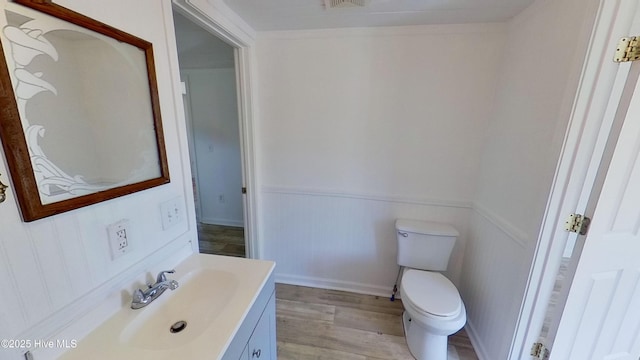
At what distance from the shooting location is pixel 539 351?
1288mm

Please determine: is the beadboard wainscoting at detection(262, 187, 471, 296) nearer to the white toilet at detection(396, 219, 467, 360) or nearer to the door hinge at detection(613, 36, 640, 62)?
the white toilet at detection(396, 219, 467, 360)

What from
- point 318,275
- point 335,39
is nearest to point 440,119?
point 335,39

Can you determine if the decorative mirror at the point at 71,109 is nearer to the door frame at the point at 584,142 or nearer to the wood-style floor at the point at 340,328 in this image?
the wood-style floor at the point at 340,328

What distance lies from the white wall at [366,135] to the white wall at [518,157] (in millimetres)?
168

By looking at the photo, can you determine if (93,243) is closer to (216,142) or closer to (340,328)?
(340,328)

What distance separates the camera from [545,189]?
115 cm

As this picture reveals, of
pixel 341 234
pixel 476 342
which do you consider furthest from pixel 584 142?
pixel 341 234

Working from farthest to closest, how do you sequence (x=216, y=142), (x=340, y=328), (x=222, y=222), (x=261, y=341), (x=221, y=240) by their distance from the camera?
(x=222, y=222)
(x=216, y=142)
(x=221, y=240)
(x=340, y=328)
(x=261, y=341)

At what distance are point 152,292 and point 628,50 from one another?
81.7 inches

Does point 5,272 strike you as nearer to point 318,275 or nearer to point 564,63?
point 318,275

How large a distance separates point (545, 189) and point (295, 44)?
1.83 m

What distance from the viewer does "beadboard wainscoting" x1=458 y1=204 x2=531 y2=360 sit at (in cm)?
133

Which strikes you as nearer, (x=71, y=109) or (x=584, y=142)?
(x=71, y=109)

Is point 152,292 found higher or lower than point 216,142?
lower
